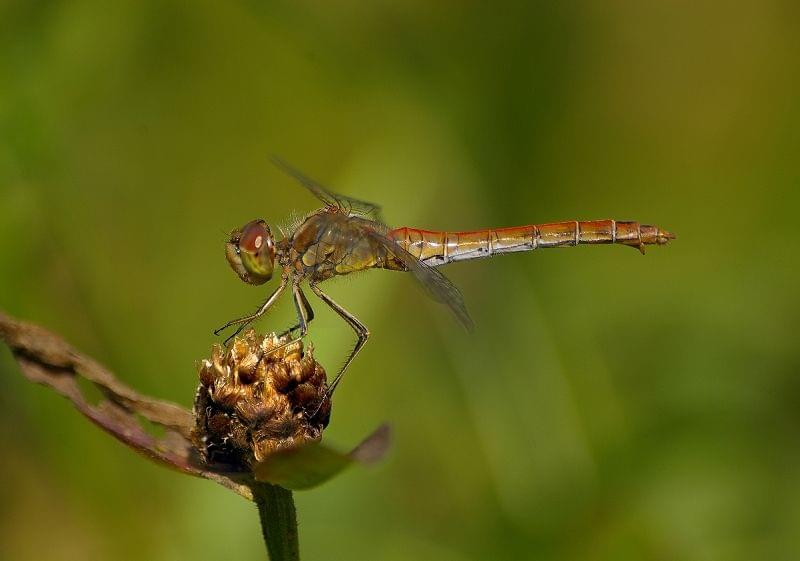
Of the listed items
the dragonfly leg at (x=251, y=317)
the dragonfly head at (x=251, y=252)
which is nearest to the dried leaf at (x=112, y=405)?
the dragonfly leg at (x=251, y=317)

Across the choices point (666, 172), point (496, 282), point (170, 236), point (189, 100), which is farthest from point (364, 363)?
point (666, 172)

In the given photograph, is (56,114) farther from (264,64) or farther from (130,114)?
(264,64)

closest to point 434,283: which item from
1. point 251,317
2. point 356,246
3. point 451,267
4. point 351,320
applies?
point 351,320

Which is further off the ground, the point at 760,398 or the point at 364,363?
the point at 364,363

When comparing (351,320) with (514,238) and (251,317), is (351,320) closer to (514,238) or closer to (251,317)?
(251,317)

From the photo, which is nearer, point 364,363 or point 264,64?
point 364,363
